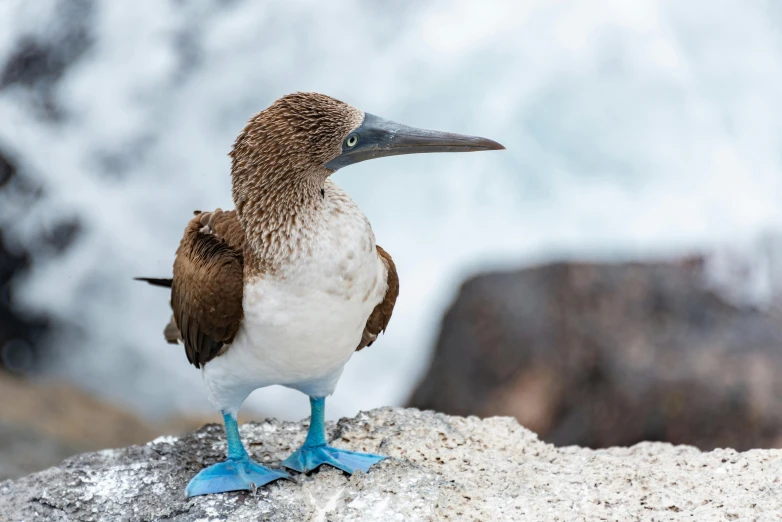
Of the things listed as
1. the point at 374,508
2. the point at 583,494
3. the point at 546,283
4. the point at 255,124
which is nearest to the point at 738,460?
the point at 583,494

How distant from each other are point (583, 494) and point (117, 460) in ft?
7.86

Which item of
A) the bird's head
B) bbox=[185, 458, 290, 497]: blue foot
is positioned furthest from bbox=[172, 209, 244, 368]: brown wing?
bbox=[185, 458, 290, 497]: blue foot

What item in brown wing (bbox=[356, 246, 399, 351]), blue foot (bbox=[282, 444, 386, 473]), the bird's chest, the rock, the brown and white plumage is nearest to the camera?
the bird's chest

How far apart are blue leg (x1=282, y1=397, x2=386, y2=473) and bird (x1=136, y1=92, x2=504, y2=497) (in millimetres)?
459

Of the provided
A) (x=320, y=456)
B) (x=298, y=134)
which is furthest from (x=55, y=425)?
(x=298, y=134)

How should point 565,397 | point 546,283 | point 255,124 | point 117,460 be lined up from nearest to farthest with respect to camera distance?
point 255,124 < point 117,460 < point 565,397 < point 546,283

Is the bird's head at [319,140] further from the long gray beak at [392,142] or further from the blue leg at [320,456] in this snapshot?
the blue leg at [320,456]

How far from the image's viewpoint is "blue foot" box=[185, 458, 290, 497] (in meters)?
4.18

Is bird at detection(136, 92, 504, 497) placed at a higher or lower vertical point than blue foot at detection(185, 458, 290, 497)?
higher

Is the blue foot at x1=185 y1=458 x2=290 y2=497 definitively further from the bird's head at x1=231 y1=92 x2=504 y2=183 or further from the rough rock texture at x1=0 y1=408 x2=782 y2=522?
the bird's head at x1=231 y1=92 x2=504 y2=183

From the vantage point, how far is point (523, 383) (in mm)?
7598

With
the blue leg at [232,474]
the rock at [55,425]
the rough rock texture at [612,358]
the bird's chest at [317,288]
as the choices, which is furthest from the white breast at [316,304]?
the rock at [55,425]

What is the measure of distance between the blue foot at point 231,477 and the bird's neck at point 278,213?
1055 mm

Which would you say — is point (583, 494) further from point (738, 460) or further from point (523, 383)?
point (523, 383)
